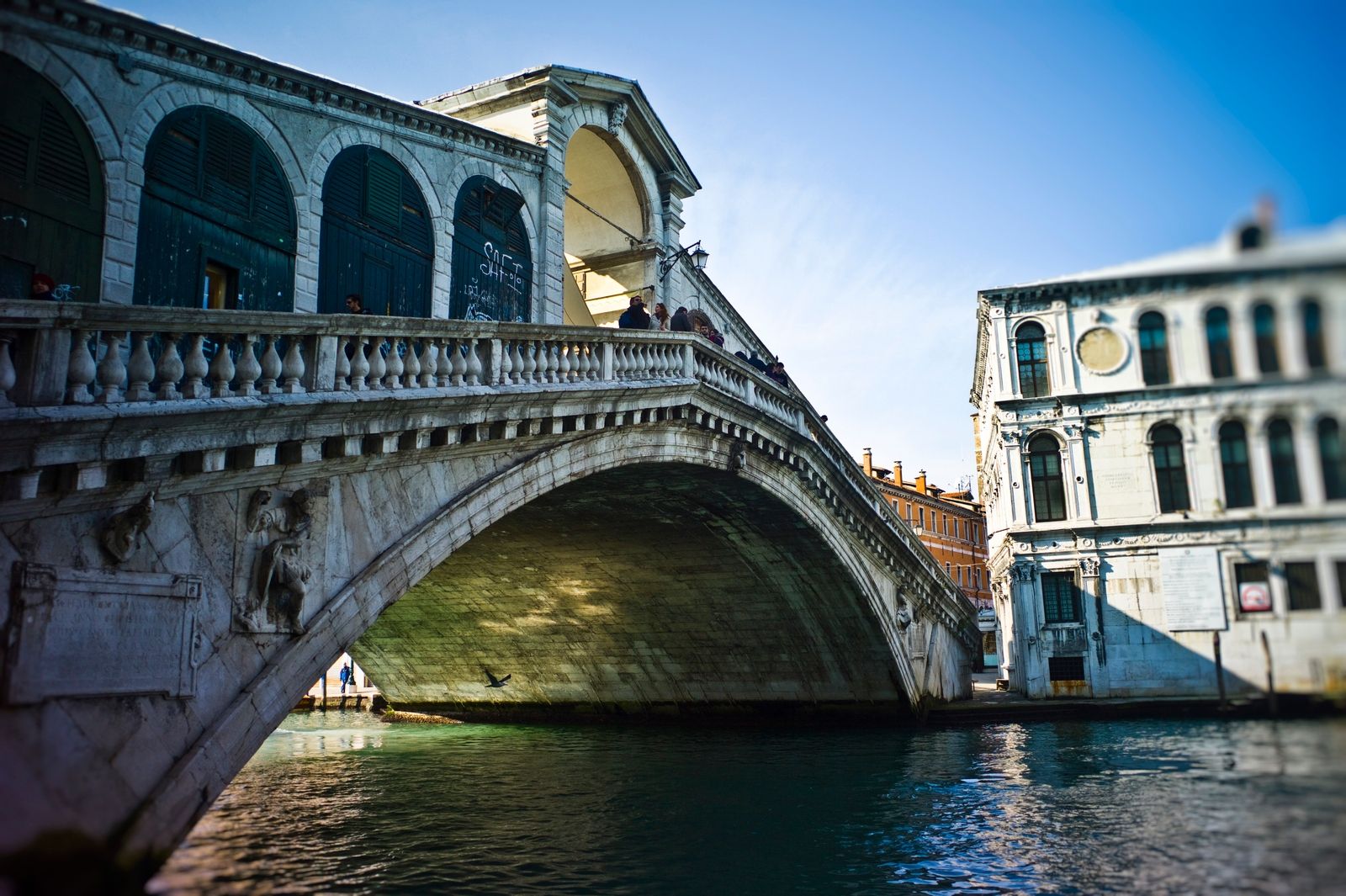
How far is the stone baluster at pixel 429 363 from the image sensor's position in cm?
877

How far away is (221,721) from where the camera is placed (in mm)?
7102

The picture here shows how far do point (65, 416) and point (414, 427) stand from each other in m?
3.18

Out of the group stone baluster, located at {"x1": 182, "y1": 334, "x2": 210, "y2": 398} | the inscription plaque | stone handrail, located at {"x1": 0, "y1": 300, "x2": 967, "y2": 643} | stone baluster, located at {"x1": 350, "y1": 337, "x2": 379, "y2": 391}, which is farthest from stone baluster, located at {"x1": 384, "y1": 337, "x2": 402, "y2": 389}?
the inscription plaque

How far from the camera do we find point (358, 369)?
26.6ft

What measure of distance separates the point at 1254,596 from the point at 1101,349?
0.54 metres

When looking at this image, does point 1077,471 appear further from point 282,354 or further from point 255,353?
point 282,354

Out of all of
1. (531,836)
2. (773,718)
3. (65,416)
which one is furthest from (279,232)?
(773,718)

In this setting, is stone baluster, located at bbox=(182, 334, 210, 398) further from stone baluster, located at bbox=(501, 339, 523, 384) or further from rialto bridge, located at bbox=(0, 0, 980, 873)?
stone baluster, located at bbox=(501, 339, 523, 384)

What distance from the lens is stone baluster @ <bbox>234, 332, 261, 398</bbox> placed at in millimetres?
7012

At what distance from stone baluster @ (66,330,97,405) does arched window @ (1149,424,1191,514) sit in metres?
Result: 6.03

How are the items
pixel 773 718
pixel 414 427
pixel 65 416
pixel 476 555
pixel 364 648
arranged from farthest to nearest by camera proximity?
pixel 364 648 → pixel 773 718 → pixel 476 555 → pixel 414 427 → pixel 65 416

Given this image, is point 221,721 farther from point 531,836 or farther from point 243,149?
point 243,149

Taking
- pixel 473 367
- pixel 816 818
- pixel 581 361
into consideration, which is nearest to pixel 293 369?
pixel 473 367

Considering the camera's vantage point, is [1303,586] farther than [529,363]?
No
